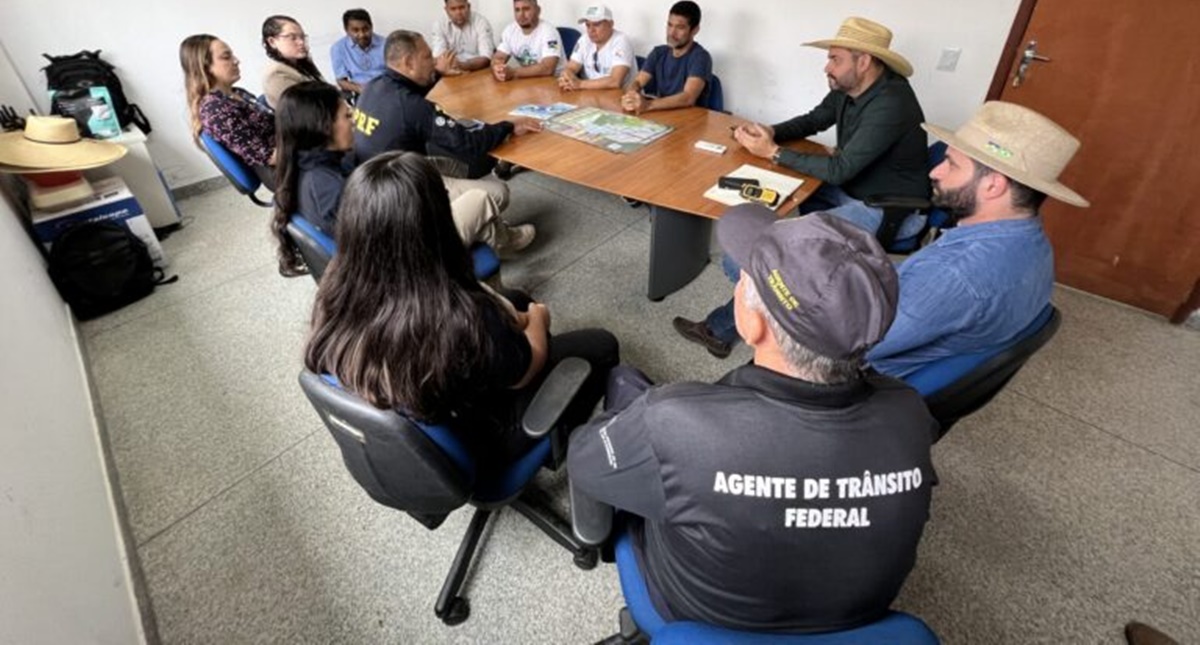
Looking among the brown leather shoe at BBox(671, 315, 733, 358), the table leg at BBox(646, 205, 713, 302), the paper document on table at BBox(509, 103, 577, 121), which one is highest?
the paper document on table at BBox(509, 103, 577, 121)

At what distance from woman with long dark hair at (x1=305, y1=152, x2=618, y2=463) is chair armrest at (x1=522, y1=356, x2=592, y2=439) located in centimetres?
11

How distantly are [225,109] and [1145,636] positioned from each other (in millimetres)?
3562

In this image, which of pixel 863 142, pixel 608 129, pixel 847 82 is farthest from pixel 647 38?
pixel 863 142

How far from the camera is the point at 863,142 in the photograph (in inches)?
77.1

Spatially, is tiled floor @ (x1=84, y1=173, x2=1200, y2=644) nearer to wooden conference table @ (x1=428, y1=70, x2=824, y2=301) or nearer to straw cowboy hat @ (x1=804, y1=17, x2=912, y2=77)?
wooden conference table @ (x1=428, y1=70, x2=824, y2=301)

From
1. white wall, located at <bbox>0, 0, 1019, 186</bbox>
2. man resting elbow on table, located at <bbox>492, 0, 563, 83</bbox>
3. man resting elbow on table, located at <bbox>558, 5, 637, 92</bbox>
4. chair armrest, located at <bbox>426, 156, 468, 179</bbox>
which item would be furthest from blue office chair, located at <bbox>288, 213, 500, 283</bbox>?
white wall, located at <bbox>0, 0, 1019, 186</bbox>

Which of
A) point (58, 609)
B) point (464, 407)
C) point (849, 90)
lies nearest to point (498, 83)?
point (849, 90)

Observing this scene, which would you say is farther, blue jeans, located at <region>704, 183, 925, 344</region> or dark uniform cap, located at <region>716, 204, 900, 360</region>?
blue jeans, located at <region>704, 183, 925, 344</region>

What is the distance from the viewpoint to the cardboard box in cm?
244

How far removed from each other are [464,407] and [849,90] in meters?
2.01

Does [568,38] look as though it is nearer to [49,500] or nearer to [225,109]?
[225,109]

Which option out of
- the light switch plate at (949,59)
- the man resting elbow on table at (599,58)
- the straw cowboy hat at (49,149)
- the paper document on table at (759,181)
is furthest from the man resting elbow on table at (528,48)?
the light switch plate at (949,59)

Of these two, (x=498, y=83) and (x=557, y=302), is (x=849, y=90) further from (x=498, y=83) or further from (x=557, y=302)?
(x=498, y=83)

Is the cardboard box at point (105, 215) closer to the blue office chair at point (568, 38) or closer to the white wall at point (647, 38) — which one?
the white wall at point (647, 38)
